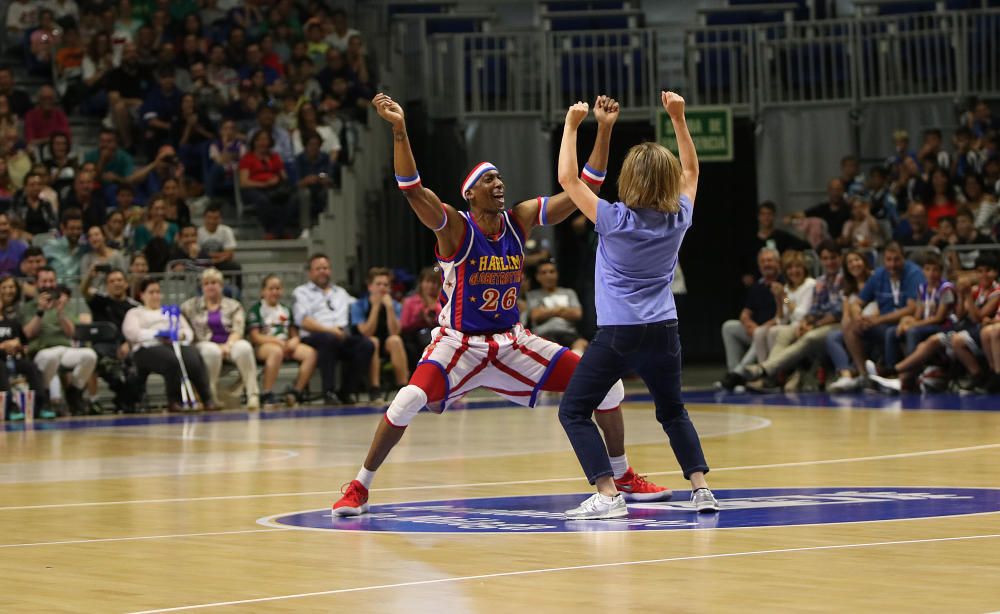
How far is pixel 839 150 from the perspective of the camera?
22000 mm

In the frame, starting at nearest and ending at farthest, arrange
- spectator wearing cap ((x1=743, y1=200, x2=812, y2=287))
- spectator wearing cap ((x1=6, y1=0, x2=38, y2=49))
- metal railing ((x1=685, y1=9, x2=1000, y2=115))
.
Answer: spectator wearing cap ((x1=743, y1=200, x2=812, y2=287))
metal railing ((x1=685, y1=9, x2=1000, y2=115))
spectator wearing cap ((x1=6, y1=0, x2=38, y2=49))

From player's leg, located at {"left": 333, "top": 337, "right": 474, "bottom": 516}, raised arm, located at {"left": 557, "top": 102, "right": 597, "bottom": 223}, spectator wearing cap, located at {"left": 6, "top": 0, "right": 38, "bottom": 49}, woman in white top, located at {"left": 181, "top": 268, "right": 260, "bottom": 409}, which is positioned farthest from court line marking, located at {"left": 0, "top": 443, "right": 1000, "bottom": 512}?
A: spectator wearing cap, located at {"left": 6, "top": 0, "right": 38, "bottom": 49}

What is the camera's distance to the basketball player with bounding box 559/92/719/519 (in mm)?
7438

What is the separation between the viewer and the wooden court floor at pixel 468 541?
5.32 metres

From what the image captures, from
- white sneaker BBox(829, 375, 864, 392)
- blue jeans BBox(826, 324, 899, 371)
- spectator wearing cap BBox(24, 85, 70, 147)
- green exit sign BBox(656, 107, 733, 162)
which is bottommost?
white sneaker BBox(829, 375, 864, 392)

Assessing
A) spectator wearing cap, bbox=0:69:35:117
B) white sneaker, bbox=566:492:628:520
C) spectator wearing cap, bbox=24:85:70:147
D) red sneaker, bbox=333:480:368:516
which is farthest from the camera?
spectator wearing cap, bbox=0:69:35:117

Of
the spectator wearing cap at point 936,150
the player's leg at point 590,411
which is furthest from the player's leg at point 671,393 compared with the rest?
the spectator wearing cap at point 936,150

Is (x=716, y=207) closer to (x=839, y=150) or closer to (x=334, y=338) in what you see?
(x=839, y=150)

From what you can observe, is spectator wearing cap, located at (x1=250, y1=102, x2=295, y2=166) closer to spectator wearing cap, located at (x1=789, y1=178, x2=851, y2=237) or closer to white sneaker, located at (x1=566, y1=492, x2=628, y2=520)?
spectator wearing cap, located at (x1=789, y1=178, x2=851, y2=237)

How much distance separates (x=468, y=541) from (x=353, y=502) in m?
1.18

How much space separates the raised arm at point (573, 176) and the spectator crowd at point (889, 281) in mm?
9100

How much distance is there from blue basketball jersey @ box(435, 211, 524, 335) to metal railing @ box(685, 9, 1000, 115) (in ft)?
46.8

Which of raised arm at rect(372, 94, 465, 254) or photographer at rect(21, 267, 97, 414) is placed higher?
raised arm at rect(372, 94, 465, 254)

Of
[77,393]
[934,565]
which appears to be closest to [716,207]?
[77,393]
